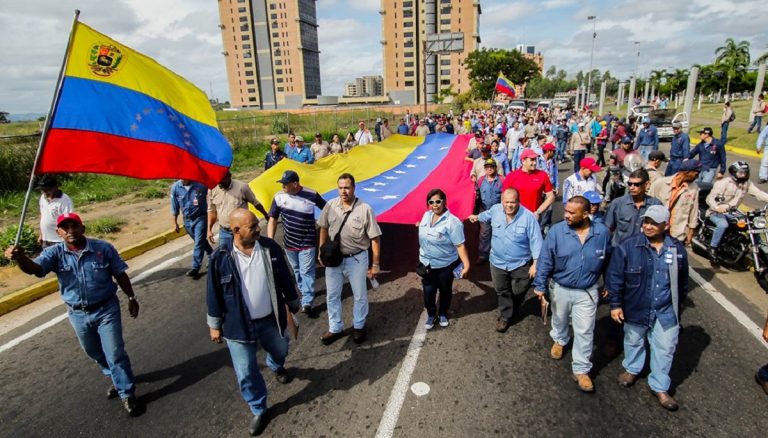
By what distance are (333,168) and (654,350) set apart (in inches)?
272

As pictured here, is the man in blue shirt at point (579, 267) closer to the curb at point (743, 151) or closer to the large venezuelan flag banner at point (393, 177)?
the large venezuelan flag banner at point (393, 177)

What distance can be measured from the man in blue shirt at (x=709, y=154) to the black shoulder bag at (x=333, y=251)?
9.23 meters

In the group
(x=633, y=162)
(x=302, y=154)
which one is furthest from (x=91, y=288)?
(x=633, y=162)

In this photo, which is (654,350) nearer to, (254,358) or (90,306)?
(254,358)

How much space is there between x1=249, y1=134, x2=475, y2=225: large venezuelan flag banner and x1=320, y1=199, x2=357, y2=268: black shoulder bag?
2216 mm

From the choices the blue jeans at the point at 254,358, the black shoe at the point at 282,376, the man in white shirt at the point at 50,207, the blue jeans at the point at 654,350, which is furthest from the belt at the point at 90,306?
the blue jeans at the point at 654,350

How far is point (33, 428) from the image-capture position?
12.0ft

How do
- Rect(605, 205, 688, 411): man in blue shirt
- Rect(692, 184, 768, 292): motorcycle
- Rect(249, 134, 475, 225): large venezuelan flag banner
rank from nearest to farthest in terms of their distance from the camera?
1. Rect(605, 205, 688, 411): man in blue shirt
2. Rect(692, 184, 768, 292): motorcycle
3. Rect(249, 134, 475, 225): large venezuelan flag banner

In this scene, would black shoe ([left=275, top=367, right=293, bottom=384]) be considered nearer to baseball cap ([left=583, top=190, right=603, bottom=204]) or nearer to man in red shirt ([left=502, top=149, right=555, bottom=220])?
man in red shirt ([left=502, top=149, right=555, bottom=220])

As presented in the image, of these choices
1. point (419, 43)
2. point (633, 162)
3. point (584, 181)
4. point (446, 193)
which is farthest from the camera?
point (419, 43)

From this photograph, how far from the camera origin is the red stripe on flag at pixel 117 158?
3.53 meters

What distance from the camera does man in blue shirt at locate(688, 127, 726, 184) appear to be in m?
9.48

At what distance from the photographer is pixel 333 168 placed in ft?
30.1

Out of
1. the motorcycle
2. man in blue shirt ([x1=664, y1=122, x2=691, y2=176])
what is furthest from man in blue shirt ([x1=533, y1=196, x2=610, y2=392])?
man in blue shirt ([x1=664, y1=122, x2=691, y2=176])
